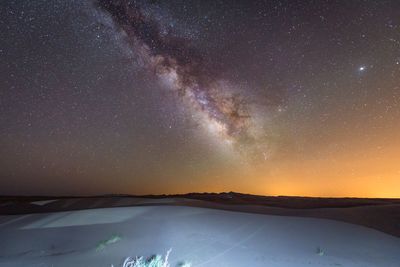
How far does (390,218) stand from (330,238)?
511 cm

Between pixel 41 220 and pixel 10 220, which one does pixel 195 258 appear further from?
pixel 10 220

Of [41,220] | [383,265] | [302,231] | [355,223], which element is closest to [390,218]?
[355,223]

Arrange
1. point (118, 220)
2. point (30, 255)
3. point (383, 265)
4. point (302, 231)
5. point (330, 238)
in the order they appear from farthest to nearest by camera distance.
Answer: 1. point (118, 220)
2. point (302, 231)
3. point (330, 238)
4. point (30, 255)
5. point (383, 265)

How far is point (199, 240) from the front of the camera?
334 inches

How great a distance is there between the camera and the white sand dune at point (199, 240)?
722cm

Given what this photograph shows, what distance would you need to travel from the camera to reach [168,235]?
8.98 meters

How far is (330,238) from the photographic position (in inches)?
359

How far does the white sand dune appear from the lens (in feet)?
23.7

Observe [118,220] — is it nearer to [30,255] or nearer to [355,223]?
[30,255]

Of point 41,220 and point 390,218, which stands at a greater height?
point 390,218

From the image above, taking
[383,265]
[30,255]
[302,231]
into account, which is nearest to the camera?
Result: [383,265]

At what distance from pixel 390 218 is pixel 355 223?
2428 millimetres

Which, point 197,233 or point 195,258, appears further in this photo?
point 197,233

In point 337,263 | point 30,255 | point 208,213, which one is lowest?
point 30,255
